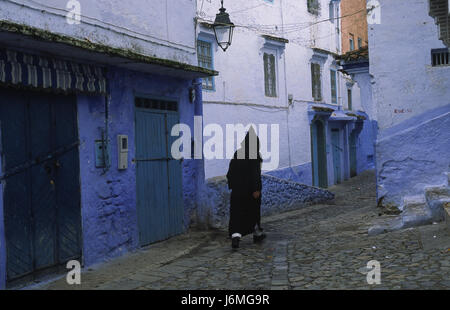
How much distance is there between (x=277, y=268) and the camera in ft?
20.7

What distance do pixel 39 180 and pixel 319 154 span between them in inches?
581

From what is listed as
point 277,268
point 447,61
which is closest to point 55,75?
point 277,268

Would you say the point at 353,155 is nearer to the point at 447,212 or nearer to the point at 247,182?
the point at 247,182

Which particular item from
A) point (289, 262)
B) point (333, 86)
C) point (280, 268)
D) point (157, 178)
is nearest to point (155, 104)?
point (157, 178)

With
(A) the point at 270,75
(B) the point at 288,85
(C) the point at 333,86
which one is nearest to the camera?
(A) the point at 270,75

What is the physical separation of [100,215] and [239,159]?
256cm

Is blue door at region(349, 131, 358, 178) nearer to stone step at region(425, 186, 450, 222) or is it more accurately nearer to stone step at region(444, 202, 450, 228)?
stone step at region(425, 186, 450, 222)

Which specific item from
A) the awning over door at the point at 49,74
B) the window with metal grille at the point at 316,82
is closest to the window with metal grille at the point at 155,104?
the awning over door at the point at 49,74

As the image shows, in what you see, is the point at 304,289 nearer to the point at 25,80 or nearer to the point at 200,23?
the point at 25,80

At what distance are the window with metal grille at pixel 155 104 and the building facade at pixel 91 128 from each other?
0.09 ft

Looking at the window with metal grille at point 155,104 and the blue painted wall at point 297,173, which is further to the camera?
the blue painted wall at point 297,173

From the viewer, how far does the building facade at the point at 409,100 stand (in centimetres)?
940

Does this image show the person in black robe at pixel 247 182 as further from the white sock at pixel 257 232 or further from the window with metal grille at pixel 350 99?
the window with metal grille at pixel 350 99

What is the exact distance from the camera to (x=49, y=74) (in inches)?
246
